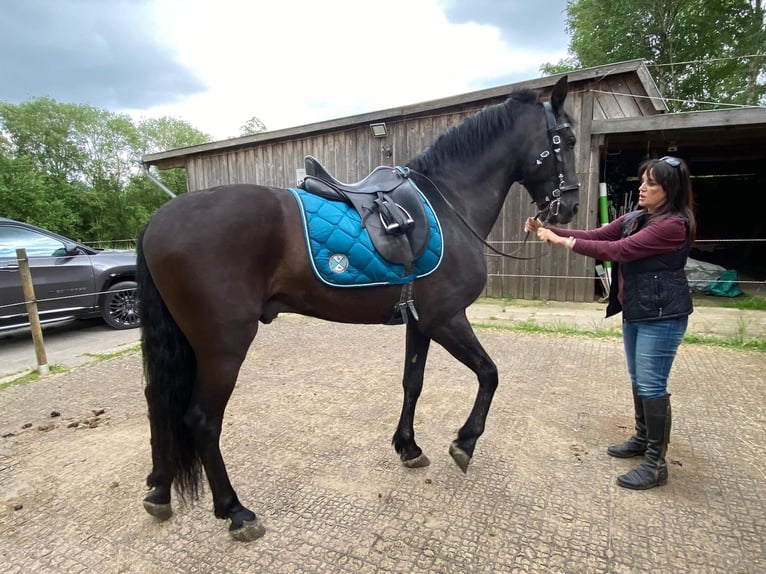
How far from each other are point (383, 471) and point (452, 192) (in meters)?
1.72

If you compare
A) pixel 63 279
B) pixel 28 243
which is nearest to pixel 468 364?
pixel 63 279

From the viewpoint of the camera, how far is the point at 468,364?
231cm

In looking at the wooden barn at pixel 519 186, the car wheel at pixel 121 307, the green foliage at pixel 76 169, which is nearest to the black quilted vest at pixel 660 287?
the wooden barn at pixel 519 186

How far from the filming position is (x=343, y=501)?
2.18 metres

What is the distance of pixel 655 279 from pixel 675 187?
1.55 feet

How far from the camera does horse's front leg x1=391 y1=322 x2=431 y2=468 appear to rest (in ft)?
8.20

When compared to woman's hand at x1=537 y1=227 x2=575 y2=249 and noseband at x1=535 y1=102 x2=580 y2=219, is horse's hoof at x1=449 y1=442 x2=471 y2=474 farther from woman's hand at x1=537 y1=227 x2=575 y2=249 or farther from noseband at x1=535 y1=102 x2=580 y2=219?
noseband at x1=535 y1=102 x2=580 y2=219

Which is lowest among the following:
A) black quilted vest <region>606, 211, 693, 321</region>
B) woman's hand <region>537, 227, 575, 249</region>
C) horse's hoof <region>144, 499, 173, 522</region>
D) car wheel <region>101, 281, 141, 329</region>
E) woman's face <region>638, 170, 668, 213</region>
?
horse's hoof <region>144, 499, 173, 522</region>

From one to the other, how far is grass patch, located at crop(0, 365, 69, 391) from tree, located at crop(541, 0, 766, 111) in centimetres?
2141

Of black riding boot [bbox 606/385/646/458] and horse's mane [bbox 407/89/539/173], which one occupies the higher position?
horse's mane [bbox 407/89/539/173]

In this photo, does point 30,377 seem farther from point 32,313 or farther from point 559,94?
point 559,94

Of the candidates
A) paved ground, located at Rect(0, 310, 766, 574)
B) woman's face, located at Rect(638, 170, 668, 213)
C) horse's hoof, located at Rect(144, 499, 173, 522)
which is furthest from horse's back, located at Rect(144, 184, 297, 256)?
woman's face, located at Rect(638, 170, 668, 213)

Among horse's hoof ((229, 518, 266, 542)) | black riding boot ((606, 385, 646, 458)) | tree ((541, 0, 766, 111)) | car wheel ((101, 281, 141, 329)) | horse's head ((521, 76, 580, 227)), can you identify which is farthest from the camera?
tree ((541, 0, 766, 111))

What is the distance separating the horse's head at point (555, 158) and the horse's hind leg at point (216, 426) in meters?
1.95
